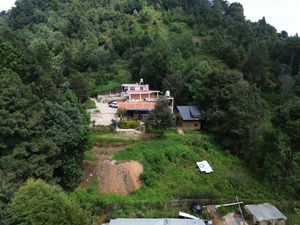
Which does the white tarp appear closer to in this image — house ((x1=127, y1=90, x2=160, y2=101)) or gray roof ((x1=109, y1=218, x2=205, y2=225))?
gray roof ((x1=109, y1=218, x2=205, y2=225))

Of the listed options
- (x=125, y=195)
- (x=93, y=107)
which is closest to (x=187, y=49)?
(x=93, y=107)

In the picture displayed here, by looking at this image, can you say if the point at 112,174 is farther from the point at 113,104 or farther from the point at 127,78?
the point at 127,78

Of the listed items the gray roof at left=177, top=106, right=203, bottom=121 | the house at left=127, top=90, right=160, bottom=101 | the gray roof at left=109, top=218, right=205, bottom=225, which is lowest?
the gray roof at left=109, top=218, right=205, bottom=225

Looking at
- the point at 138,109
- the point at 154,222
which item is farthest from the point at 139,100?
the point at 154,222

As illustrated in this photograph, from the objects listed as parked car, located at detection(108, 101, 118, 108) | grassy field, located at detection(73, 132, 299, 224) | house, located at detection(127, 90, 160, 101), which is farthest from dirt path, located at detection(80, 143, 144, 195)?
house, located at detection(127, 90, 160, 101)

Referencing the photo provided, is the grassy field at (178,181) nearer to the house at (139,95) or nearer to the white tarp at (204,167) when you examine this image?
the white tarp at (204,167)

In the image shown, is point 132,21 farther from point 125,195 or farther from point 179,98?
point 125,195
